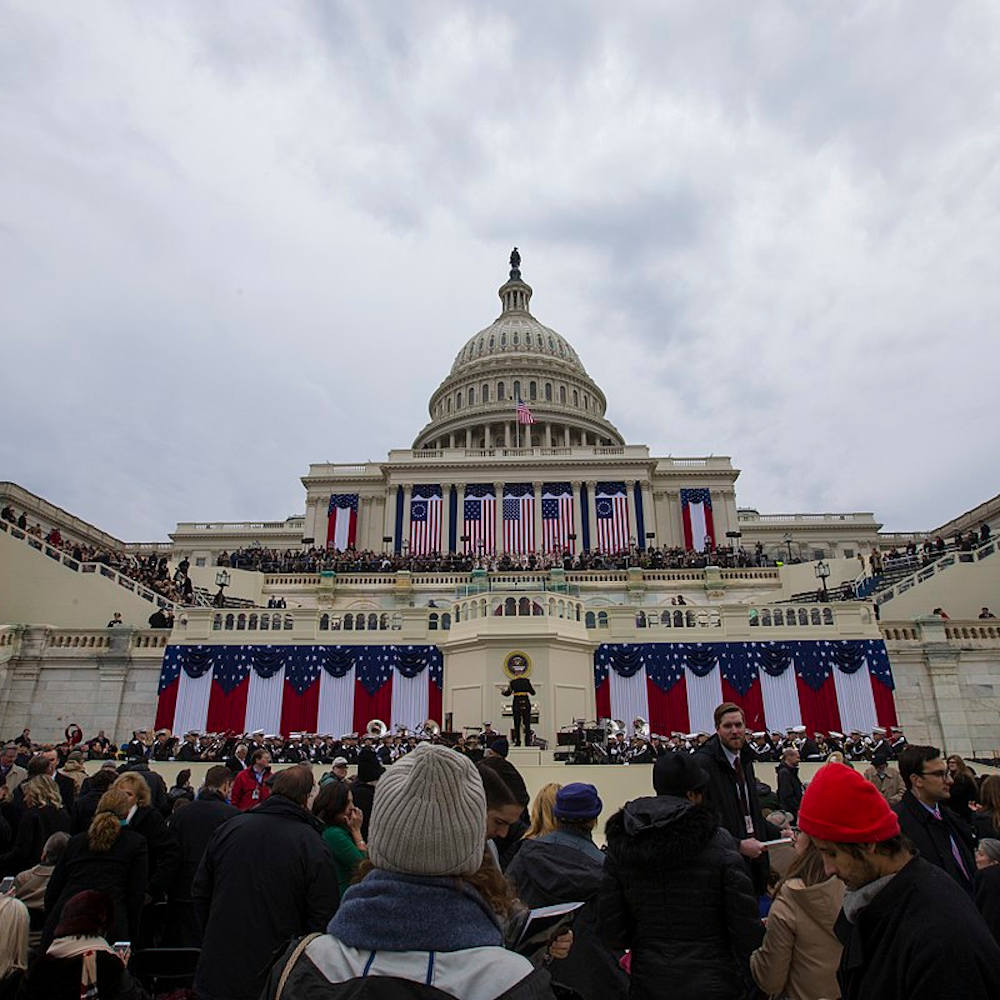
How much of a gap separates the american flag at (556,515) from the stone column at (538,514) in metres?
0.26

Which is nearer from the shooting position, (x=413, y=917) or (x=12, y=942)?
(x=413, y=917)

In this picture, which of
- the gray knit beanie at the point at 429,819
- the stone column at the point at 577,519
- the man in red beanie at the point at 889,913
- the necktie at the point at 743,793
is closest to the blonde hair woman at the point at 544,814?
the necktie at the point at 743,793

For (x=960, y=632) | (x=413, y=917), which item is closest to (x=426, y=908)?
(x=413, y=917)

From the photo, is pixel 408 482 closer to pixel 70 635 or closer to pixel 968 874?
pixel 70 635

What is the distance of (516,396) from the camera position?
92.0 meters

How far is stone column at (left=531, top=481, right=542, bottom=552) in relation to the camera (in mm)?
63281

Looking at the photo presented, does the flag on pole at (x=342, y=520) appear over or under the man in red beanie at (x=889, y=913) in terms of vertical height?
over

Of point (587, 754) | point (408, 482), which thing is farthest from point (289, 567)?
point (587, 754)

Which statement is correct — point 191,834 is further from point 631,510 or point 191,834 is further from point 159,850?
point 631,510

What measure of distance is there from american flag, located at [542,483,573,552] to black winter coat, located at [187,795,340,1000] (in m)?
56.9

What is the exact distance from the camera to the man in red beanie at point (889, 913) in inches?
109

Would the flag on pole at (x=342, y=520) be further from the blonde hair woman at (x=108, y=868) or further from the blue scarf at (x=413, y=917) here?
the blue scarf at (x=413, y=917)

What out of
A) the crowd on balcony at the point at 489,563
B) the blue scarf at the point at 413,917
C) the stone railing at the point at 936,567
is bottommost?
the blue scarf at the point at 413,917

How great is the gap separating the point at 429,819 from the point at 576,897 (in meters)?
2.63
